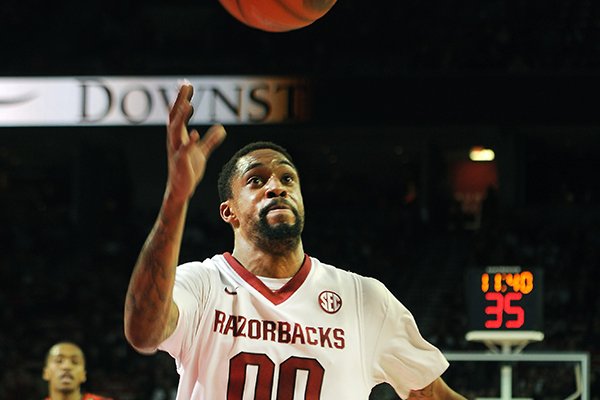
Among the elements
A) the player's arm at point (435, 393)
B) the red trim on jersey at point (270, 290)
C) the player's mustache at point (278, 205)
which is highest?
the player's mustache at point (278, 205)

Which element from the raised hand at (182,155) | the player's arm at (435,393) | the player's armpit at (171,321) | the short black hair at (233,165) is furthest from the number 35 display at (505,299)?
the raised hand at (182,155)

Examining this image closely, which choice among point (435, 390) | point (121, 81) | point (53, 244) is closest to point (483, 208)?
point (121, 81)

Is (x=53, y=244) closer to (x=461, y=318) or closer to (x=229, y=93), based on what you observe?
(x=229, y=93)

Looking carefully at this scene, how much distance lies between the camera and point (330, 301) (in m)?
3.62

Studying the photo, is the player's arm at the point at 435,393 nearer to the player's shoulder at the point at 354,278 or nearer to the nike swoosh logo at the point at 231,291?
the player's shoulder at the point at 354,278

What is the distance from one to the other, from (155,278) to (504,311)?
238 inches

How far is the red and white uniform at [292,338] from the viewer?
3.39 metres

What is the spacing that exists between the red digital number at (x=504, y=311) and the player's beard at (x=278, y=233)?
5.44m

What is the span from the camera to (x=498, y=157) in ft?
59.4

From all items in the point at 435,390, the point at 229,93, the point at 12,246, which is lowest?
the point at 435,390

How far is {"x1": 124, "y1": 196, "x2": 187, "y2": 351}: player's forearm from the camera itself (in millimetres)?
3047

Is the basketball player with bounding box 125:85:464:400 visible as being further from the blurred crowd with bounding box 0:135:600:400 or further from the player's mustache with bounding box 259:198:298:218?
the blurred crowd with bounding box 0:135:600:400

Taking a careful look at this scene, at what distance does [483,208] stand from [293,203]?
511 inches

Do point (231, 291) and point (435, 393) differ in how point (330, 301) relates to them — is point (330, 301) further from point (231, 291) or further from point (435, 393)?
point (435, 393)
